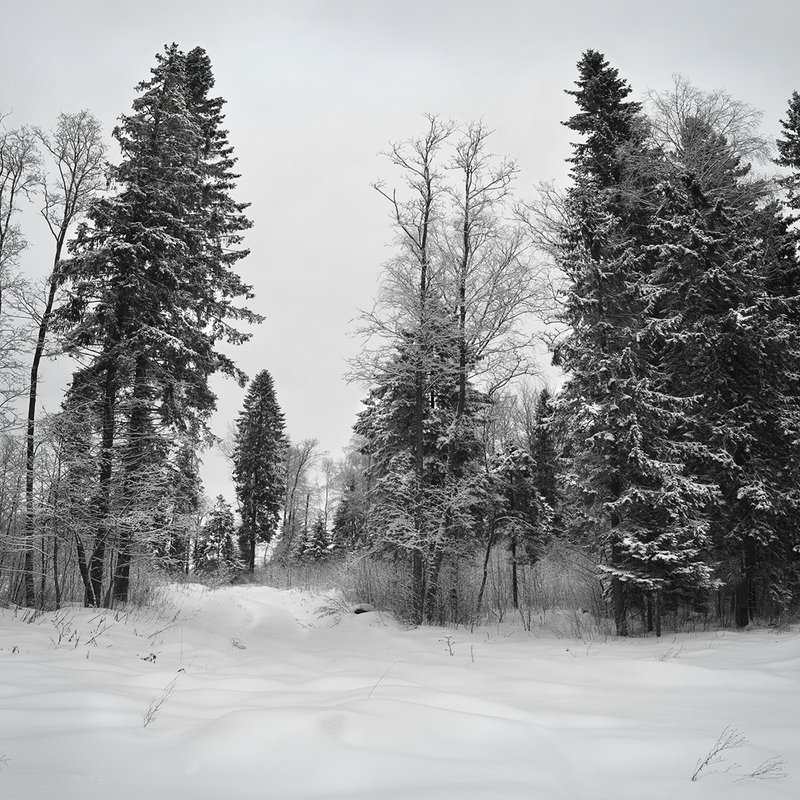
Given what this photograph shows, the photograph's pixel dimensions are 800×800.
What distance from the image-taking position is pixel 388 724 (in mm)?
3924

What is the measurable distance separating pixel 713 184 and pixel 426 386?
10.1m

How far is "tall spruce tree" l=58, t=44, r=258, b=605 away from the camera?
12883 mm

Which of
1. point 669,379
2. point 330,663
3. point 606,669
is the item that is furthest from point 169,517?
point 669,379

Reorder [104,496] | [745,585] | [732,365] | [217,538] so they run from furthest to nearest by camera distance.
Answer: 1. [217,538]
2. [732,365]
3. [745,585]
4. [104,496]

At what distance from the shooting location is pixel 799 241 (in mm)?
16000

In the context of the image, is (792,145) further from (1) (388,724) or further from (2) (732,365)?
(1) (388,724)

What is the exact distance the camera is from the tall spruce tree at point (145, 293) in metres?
12.9

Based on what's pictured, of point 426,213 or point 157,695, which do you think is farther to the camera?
point 426,213

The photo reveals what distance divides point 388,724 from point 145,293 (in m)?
12.9

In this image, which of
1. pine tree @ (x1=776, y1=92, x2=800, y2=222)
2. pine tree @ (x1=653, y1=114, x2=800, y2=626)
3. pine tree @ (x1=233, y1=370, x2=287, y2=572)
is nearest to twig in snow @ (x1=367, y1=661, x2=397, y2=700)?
pine tree @ (x1=653, y1=114, x2=800, y2=626)

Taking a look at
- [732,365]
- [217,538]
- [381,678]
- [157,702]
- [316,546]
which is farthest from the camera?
[217,538]

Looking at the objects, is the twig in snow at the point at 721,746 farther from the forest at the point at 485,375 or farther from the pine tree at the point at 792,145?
the pine tree at the point at 792,145

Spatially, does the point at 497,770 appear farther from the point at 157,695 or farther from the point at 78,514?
the point at 78,514

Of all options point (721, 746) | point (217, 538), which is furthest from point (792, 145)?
point (217, 538)
